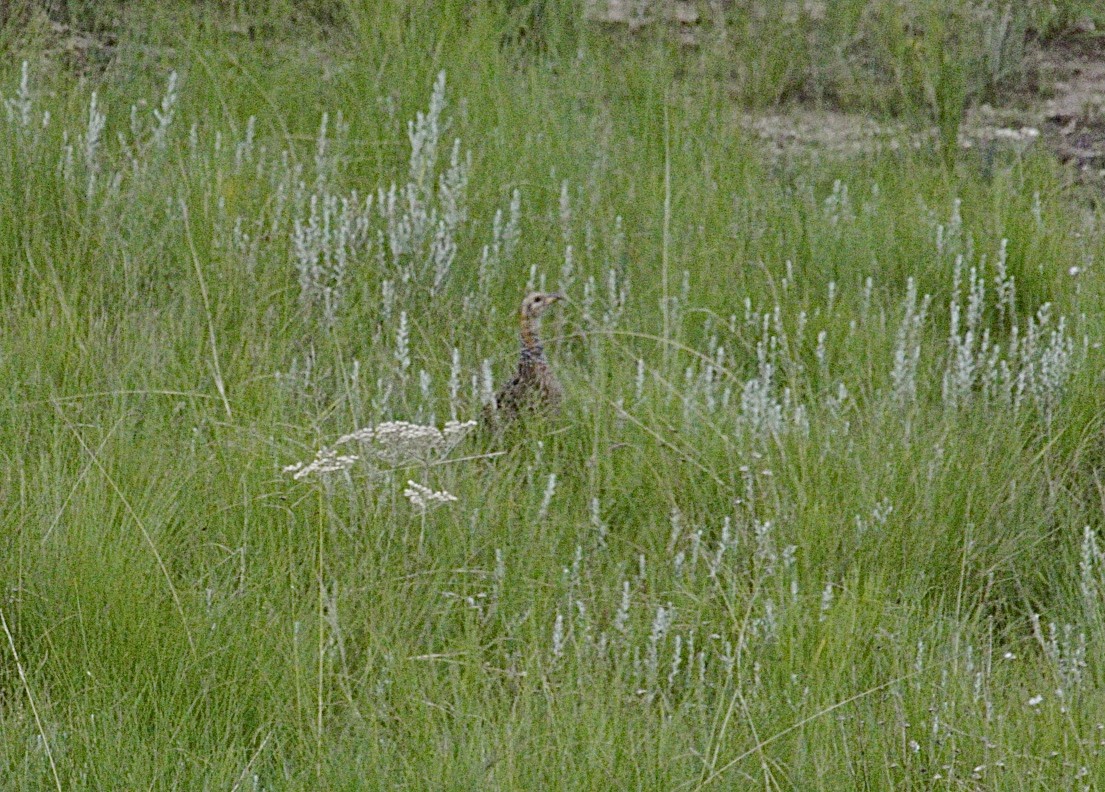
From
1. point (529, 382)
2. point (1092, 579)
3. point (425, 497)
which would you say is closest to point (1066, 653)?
point (1092, 579)

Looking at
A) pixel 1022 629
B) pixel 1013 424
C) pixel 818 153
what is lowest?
pixel 1022 629

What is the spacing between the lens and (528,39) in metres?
6.54

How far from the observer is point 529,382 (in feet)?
14.1

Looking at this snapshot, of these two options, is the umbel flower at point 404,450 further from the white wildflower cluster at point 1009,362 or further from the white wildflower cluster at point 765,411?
the white wildflower cluster at point 1009,362

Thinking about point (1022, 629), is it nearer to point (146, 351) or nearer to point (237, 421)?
point (237, 421)

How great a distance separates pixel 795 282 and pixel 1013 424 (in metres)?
1.04

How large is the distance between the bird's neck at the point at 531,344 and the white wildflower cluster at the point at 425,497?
73 cm

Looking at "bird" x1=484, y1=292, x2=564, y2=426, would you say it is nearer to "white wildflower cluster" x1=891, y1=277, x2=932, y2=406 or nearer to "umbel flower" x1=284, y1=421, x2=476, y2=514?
"umbel flower" x1=284, y1=421, x2=476, y2=514

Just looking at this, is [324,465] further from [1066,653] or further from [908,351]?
[908,351]

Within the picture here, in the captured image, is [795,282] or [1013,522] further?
[795,282]

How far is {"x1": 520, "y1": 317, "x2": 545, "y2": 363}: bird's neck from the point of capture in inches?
172

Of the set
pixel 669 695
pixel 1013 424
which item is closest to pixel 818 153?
pixel 1013 424

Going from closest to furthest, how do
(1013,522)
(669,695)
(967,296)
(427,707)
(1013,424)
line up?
(427,707) → (669,695) → (1013,522) → (1013,424) → (967,296)

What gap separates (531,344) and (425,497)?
994mm
